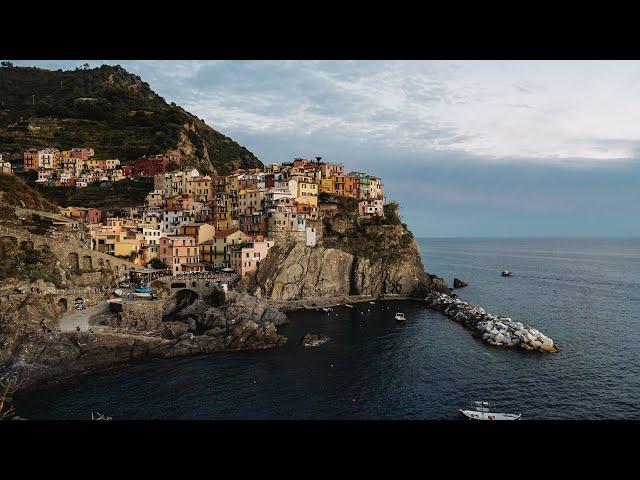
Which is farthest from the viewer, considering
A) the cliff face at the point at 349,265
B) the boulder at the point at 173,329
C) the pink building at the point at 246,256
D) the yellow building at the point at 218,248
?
the cliff face at the point at 349,265

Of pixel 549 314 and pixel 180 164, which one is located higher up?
pixel 180 164

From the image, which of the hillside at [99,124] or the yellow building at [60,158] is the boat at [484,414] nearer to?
the hillside at [99,124]

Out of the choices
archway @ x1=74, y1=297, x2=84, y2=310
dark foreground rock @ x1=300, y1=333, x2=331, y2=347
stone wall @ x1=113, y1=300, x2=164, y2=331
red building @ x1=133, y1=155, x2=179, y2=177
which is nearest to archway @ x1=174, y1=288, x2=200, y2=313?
stone wall @ x1=113, y1=300, x2=164, y2=331

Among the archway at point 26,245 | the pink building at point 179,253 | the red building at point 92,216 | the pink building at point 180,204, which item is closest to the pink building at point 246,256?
the pink building at point 179,253

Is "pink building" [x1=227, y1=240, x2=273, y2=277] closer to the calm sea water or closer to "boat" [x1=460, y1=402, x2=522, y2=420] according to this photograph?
the calm sea water

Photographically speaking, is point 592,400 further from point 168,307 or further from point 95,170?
point 95,170
